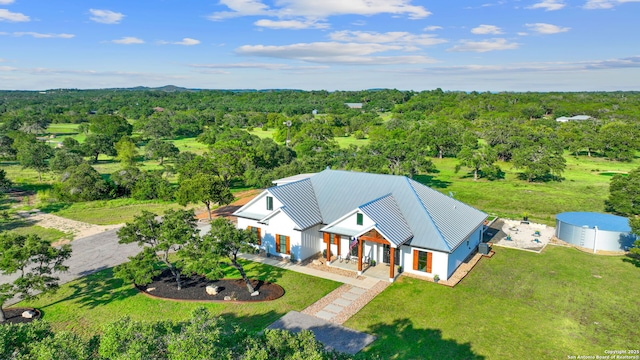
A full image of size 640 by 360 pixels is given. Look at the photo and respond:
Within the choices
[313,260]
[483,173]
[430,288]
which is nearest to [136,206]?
[313,260]

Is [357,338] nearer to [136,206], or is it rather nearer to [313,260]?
[313,260]

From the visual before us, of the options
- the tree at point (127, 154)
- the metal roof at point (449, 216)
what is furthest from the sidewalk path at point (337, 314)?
the tree at point (127, 154)

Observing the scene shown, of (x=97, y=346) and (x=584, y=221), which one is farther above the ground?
(x=97, y=346)

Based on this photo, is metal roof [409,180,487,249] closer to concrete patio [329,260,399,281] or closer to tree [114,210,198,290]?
concrete patio [329,260,399,281]

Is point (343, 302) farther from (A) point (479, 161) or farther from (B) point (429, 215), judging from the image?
(A) point (479, 161)

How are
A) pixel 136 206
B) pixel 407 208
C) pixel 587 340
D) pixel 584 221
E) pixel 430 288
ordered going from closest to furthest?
pixel 587 340 → pixel 430 288 → pixel 407 208 → pixel 584 221 → pixel 136 206

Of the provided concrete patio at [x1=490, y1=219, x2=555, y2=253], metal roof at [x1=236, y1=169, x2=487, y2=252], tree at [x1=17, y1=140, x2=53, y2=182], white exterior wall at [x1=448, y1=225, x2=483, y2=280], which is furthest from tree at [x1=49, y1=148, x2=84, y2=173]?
concrete patio at [x1=490, y1=219, x2=555, y2=253]

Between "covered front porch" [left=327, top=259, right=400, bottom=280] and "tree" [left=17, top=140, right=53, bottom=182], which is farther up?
"tree" [left=17, top=140, right=53, bottom=182]
